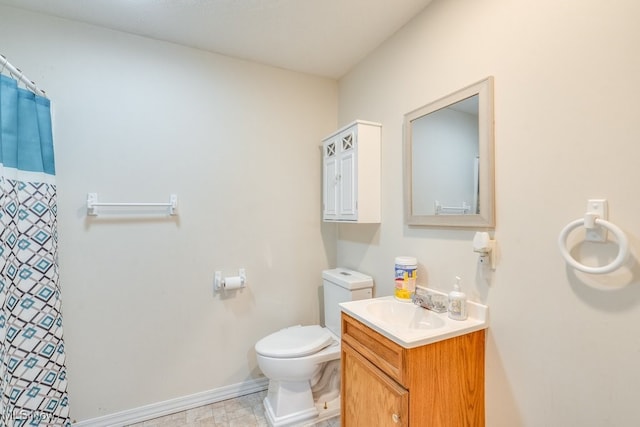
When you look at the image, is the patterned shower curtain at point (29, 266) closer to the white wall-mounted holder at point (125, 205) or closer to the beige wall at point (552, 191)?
the white wall-mounted holder at point (125, 205)

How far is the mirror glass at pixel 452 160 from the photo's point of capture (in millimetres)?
1267

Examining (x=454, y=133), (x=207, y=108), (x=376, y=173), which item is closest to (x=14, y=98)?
(x=207, y=108)

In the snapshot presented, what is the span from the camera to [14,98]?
4.33ft

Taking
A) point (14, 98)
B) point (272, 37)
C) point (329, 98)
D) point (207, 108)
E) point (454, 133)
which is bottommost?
point (454, 133)

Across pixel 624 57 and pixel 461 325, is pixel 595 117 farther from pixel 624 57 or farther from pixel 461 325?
pixel 461 325

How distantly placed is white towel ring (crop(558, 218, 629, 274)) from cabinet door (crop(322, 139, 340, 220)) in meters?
1.29

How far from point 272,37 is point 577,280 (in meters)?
1.95

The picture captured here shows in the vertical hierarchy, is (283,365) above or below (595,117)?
below

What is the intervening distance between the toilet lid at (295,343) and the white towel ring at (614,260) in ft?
4.34

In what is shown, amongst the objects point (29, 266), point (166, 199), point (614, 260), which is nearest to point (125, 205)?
point (166, 199)

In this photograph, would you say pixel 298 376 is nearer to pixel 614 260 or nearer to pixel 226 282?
pixel 226 282

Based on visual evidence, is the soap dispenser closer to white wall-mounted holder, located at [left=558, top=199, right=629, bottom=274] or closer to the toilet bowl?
white wall-mounted holder, located at [left=558, top=199, right=629, bottom=274]

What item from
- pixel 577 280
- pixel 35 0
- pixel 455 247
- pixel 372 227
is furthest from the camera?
pixel 372 227

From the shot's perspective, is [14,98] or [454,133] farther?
[454,133]
